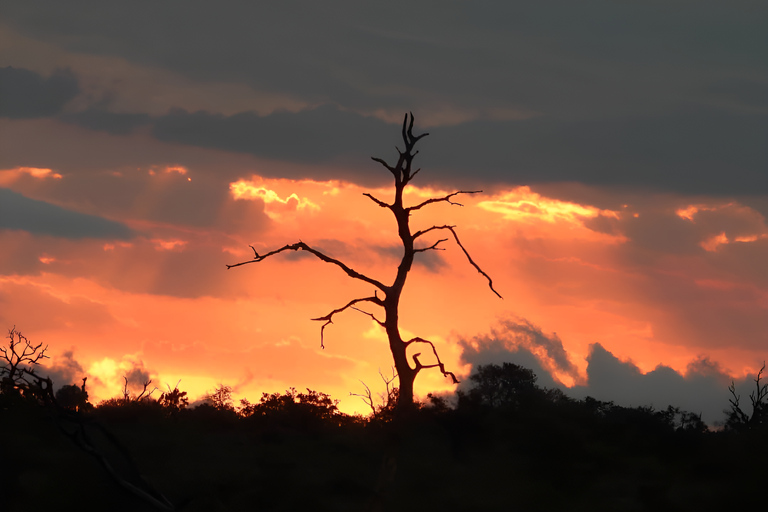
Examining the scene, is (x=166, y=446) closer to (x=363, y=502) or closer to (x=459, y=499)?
(x=363, y=502)

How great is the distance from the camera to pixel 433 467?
22.4 m

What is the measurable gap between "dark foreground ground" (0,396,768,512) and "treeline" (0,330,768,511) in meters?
0.04

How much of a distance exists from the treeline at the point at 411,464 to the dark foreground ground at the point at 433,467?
0.12 feet

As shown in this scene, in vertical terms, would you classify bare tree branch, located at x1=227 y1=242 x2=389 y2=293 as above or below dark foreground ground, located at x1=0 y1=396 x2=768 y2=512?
above

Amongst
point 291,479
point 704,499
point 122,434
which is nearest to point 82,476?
point 122,434

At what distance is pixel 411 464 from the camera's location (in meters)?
22.6

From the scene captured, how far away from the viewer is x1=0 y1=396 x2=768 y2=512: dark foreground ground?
20312 millimetres

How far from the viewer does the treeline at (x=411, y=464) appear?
806 inches

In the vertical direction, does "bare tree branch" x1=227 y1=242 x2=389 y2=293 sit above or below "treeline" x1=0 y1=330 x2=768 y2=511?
→ above

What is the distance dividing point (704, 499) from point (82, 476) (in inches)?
649

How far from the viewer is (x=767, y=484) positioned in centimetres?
1859

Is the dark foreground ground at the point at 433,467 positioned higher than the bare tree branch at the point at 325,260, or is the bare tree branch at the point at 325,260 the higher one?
the bare tree branch at the point at 325,260

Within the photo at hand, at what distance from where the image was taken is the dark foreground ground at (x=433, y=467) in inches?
800

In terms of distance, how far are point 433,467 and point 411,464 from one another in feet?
2.04
